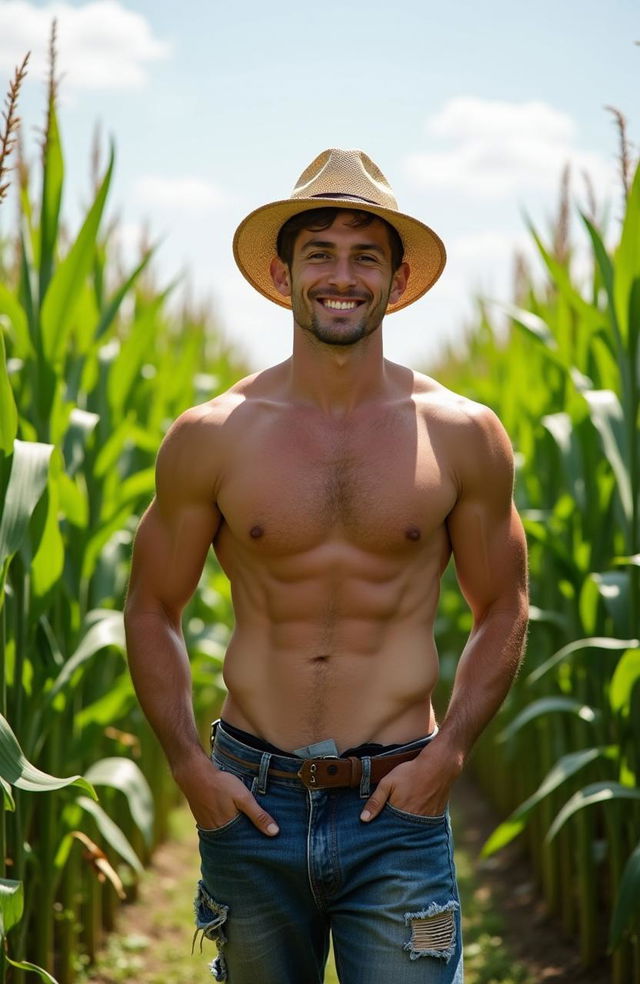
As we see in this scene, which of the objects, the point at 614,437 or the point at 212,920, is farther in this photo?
the point at 614,437

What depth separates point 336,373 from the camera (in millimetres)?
2615

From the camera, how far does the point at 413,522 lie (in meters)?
2.50

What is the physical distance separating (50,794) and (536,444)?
8.44 ft

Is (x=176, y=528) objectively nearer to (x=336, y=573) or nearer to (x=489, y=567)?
(x=336, y=573)

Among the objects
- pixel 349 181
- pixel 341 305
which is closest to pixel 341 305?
pixel 341 305

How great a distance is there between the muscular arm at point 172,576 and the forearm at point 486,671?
0.55 metres

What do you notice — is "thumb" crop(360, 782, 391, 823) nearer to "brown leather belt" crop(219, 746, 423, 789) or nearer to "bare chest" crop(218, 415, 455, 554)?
"brown leather belt" crop(219, 746, 423, 789)

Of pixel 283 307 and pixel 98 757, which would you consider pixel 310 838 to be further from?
pixel 98 757

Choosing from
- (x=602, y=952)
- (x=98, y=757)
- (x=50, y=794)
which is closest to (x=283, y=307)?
(x=50, y=794)

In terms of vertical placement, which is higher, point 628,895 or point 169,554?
point 169,554

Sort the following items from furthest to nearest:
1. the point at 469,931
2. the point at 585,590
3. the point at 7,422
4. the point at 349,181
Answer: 1. the point at 469,931
2. the point at 585,590
3. the point at 7,422
4. the point at 349,181

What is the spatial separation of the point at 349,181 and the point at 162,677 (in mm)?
1130

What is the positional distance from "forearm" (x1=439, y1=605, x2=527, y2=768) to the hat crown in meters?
0.92

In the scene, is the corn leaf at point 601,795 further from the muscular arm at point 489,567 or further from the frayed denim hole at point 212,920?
the frayed denim hole at point 212,920
